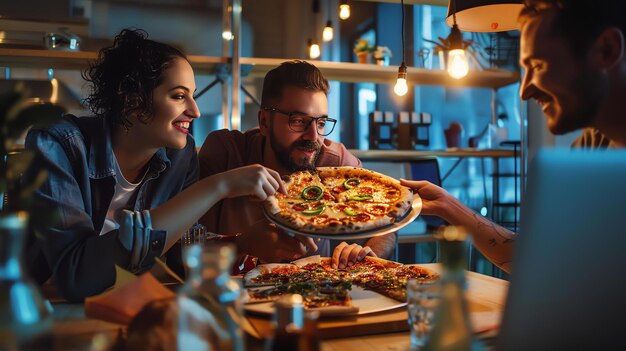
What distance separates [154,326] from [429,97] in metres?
4.94

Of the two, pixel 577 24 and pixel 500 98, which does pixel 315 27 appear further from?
pixel 577 24

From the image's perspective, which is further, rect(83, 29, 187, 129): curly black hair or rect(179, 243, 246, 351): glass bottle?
rect(83, 29, 187, 129): curly black hair

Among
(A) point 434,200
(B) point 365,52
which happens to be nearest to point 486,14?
(A) point 434,200

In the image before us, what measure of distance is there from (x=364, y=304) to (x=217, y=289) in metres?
0.72

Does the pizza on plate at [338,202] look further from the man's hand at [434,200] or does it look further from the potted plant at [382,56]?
the potted plant at [382,56]

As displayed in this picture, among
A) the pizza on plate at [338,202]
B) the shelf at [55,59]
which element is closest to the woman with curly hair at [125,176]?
the pizza on plate at [338,202]

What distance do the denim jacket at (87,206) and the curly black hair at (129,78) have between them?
81 mm

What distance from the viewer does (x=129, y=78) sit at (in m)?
2.00

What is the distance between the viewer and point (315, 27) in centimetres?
531

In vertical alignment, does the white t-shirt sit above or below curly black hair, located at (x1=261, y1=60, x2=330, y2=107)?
below

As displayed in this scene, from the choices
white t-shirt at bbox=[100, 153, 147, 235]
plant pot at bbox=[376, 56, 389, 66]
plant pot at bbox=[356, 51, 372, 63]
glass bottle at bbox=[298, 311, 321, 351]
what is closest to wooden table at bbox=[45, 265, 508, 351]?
glass bottle at bbox=[298, 311, 321, 351]

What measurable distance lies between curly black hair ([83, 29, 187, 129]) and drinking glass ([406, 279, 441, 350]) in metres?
1.37

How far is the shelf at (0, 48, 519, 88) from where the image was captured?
3.46 metres

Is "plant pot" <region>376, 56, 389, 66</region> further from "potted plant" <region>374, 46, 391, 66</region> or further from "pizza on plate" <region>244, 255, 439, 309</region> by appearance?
"pizza on plate" <region>244, 255, 439, 309</region>
